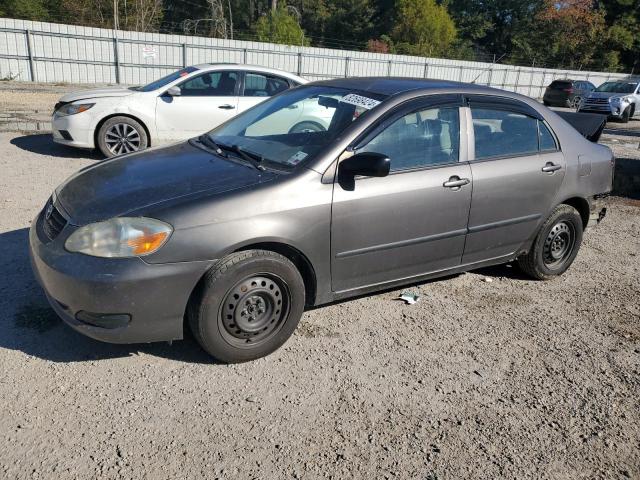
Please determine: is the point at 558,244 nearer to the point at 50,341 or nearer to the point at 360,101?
the point at 360,101

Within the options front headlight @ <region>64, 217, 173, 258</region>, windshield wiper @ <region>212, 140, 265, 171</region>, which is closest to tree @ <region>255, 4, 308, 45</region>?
windshield wiper @ <region>212, 140, 265, 171</region>

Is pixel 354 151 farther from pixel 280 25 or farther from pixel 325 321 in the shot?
pixel 280 25

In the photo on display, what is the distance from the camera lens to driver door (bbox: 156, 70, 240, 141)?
8.64 meters

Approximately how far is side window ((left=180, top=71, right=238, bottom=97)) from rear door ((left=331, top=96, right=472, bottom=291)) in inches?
217

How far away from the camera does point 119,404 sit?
118 inches

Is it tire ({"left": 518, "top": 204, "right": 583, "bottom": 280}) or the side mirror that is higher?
the side mirror

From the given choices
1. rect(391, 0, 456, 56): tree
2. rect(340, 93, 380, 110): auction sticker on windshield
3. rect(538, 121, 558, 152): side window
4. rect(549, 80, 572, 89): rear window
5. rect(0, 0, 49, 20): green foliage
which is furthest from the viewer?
rect(391, 0, 456, 56): tree

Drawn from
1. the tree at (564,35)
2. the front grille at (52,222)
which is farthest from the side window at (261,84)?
the tree at (564,35)

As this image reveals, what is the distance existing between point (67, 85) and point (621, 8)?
4647 centimetres

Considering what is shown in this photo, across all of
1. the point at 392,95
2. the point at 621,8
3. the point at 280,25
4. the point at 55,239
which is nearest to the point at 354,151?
the point at 392,95

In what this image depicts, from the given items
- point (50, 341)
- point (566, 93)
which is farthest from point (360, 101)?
→ point (566, 93)

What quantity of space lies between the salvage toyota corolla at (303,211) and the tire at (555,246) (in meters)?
0.02

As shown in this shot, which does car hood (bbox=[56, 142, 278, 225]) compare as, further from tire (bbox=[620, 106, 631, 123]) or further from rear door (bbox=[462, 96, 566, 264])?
tire (bbox=[620, 106, 631, 123])

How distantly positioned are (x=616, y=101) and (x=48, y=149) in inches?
781
